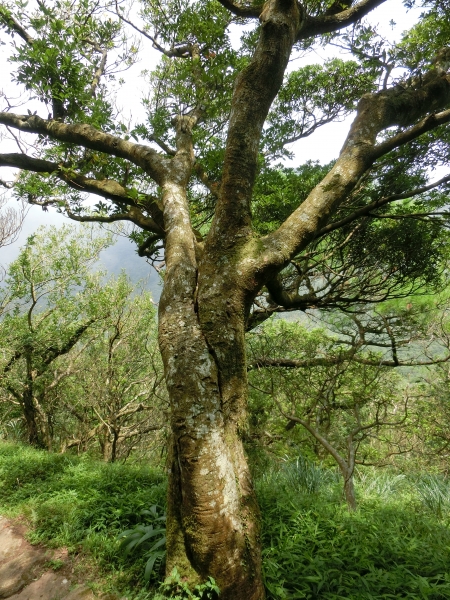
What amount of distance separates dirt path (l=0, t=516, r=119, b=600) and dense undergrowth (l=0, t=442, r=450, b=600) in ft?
0.36

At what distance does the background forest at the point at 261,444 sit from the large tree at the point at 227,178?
37 cm

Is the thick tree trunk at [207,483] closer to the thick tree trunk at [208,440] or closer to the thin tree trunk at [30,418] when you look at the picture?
the thick tree trunk at [208,440]

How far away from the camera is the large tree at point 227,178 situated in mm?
1951

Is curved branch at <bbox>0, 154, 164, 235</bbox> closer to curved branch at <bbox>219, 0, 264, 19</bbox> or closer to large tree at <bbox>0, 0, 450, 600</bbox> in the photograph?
Result: large tree at <bbox>0, 0, 450, 600</bbox>

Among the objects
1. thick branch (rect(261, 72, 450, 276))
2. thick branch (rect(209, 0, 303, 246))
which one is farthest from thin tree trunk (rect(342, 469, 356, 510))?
thick branch (rect(209, 0, 303, 246))

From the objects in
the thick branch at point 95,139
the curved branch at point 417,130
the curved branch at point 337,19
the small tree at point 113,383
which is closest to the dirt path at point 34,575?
the thick branch at point 95,139

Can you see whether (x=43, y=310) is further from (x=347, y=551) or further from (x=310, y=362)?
(x=347, y=551)

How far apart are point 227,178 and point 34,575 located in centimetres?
348

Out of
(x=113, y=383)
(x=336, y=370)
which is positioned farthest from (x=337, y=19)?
(x=113, y=383)

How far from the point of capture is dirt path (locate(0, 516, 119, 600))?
2.34 metres

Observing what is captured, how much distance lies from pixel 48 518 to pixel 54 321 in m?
6.54

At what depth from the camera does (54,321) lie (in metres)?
8.89

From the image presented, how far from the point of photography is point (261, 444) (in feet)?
22.5

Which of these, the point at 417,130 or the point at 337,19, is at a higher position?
the point at 337,19
